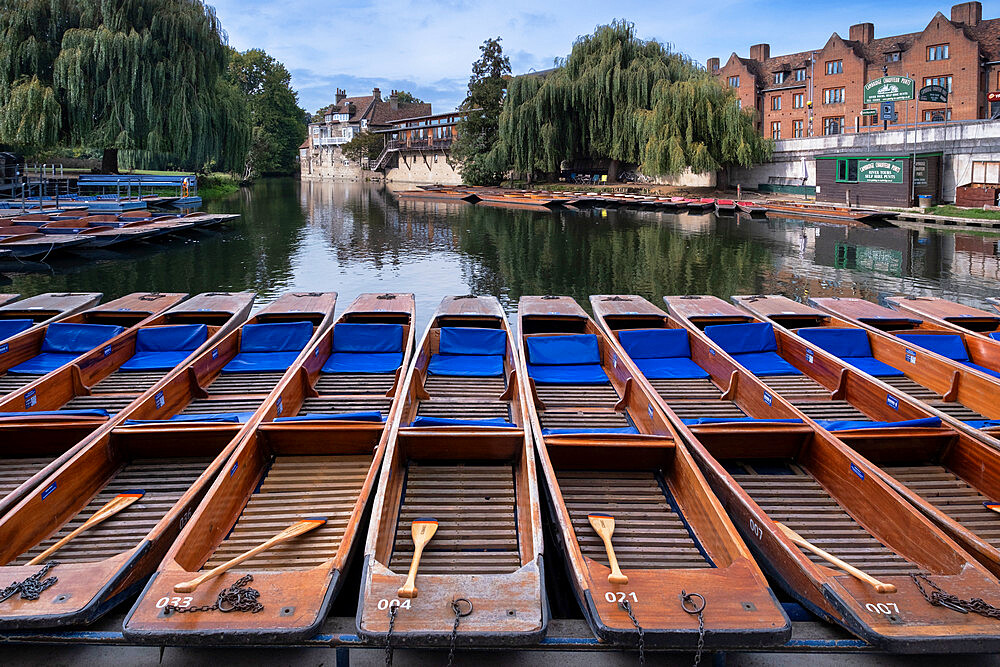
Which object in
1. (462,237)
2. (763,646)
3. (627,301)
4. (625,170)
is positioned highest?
(625,170)

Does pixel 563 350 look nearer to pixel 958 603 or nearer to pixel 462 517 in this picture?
pixel 462 517

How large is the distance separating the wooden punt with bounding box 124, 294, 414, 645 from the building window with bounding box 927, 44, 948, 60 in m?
39.6

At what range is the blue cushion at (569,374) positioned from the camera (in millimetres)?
7844

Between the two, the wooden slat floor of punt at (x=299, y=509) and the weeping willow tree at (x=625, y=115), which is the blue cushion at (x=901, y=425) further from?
the weeping willow tree at (x=625, y=115)

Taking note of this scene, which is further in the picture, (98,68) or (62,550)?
(98,68)

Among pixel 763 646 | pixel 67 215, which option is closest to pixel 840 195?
pixel 67 215

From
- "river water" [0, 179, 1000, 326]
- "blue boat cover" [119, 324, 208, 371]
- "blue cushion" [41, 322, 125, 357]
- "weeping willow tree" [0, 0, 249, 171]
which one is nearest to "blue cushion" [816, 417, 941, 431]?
"blue boat cover" [119, 324, 208, 371]

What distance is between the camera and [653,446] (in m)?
5.37

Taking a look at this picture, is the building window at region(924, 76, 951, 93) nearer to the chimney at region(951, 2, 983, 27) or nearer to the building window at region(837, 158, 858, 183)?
the chimney at region(951, 2, 983, 27)

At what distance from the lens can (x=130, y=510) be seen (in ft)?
16.3

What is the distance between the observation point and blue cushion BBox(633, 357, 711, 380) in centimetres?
799

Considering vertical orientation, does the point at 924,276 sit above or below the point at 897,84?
below

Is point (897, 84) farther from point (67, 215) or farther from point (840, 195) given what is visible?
point (67, 215)

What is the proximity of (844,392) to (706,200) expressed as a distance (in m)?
28.9
